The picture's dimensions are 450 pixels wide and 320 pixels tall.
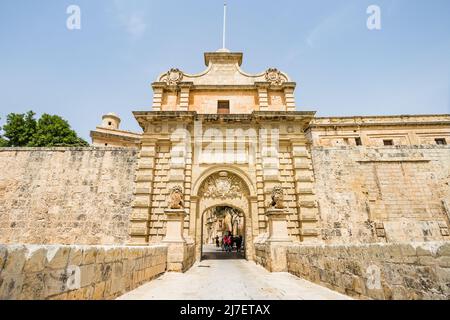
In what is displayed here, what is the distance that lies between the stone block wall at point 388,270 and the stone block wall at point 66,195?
950 cm

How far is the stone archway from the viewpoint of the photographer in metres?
11.1

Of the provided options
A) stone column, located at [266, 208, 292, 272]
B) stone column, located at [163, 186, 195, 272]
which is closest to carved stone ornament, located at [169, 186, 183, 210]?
stone column, located at [163, 186, 195, 272]

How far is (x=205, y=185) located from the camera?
38.2ft

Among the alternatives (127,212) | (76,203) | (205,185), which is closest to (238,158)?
(205,185)

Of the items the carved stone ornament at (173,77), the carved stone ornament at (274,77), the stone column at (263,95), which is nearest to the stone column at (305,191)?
the stone column at (263,95)

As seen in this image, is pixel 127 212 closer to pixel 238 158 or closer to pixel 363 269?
pixel 238 158

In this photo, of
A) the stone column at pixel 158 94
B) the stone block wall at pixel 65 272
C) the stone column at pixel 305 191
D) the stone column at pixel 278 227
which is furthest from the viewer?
the stone column at pixel 158 94

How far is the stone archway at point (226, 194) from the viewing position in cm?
1112

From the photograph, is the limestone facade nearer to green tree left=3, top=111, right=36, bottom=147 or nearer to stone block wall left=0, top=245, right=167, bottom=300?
stone block wall left=0, top=245, right=167, bottom=300

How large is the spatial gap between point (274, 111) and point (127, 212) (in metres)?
9.07

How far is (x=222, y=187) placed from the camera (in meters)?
11.6

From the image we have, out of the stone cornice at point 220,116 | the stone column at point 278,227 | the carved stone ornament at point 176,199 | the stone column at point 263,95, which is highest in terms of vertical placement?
the stone column at point 263,95

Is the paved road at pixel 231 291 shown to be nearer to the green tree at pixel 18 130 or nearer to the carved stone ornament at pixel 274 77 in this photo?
the carved stone ornament at pixel 274 77
